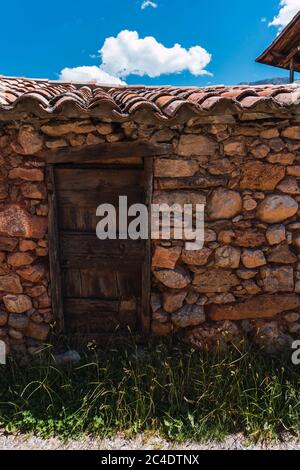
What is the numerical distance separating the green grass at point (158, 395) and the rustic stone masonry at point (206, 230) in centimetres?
26

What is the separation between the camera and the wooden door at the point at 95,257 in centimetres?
335

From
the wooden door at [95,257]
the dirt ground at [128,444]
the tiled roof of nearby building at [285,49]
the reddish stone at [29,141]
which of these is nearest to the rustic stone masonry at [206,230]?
the reddish stone at [29,141]

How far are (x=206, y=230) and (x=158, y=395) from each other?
145 cm

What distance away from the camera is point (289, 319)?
3455mm

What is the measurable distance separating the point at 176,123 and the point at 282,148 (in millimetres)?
975

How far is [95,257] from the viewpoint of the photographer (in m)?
3.44

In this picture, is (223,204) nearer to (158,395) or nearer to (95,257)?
(95,257)

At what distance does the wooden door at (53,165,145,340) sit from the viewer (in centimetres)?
335

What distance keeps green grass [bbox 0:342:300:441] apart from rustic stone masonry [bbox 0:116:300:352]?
0.84ft

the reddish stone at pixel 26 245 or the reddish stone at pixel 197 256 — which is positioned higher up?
the reddish stone at pixel 26 245

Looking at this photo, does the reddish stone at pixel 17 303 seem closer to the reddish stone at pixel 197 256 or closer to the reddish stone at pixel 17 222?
the reddish stone at pixel 17 222

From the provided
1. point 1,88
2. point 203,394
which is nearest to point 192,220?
point 203,394

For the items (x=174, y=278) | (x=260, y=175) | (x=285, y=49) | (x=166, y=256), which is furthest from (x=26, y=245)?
(x=285, y=49)

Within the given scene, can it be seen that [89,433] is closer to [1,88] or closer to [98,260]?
[98,260]
